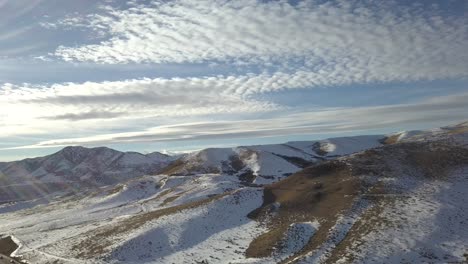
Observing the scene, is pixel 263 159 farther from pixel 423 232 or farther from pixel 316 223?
pixel 423 232

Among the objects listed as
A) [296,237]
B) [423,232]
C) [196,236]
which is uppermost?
[423,232]

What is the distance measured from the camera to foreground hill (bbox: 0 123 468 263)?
36281 millimetres

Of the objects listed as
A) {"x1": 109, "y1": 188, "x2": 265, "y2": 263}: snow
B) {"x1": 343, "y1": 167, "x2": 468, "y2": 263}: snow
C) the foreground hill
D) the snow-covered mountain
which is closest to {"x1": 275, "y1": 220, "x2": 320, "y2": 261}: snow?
the foreground hill

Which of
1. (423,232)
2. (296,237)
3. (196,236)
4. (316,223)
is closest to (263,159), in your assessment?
(196,236)

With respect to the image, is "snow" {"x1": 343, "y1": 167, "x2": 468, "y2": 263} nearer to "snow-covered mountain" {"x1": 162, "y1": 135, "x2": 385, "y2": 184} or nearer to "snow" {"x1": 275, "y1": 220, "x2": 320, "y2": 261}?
"snow" {"x1": 275, "y1": 220, "x2": 320, "y2": 261}

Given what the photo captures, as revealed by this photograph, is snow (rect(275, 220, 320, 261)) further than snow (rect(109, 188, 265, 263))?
No

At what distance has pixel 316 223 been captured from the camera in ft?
146

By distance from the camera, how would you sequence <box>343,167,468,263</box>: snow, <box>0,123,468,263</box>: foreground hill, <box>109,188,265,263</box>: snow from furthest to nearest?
<box>109,188,265,263</box>: snow
<box>0,123,468,263</box>: foreground hill
<box>343,167,468,263</box>: snow

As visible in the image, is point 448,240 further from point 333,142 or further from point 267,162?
point 333,142

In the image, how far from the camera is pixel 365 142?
184 metres

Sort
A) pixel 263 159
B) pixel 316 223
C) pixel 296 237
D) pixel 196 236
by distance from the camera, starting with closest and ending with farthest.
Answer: pixel 296 237
pixel 316 223
pixel 196 236
pixel 263 159

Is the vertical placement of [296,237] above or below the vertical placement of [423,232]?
below

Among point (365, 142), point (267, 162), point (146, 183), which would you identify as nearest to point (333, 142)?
point (365, 142)

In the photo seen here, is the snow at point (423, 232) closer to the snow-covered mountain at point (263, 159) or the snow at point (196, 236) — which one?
the snow at point (196, 236)
